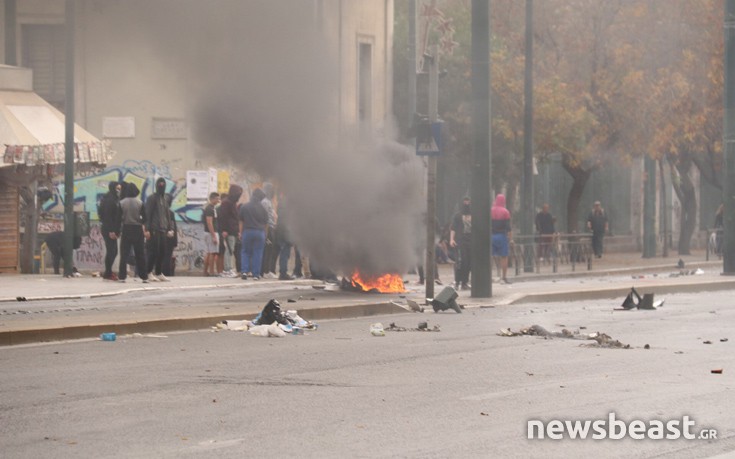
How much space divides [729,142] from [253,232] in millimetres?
10521

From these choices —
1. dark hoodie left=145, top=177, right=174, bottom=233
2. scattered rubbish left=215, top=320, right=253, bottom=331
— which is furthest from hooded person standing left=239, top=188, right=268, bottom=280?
scattered rubbish left=215, top=320, right=253, bottom=331

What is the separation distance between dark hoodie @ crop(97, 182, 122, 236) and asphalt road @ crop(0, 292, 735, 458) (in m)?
10.1

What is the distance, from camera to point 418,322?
18.1 m

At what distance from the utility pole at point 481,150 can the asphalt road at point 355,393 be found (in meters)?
5.49

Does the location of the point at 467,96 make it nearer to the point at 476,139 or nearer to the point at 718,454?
the point at 476,139

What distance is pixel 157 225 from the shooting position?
83.0 feet

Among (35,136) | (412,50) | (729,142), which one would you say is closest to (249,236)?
(35,136)

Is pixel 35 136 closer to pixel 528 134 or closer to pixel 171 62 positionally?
pixel 171 62

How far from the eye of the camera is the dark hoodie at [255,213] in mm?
25688

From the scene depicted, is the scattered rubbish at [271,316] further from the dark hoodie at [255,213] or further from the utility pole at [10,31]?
the utility pole at [10,31]

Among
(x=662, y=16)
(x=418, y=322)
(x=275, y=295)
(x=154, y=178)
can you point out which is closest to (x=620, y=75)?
(x=662, y=16)

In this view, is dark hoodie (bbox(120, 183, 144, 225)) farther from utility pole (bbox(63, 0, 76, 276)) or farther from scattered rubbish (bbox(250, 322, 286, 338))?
scattered rubbish (bbox(250, 322, 286, 338))

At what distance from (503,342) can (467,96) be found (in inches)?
1183

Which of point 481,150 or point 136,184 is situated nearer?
point 481,150
